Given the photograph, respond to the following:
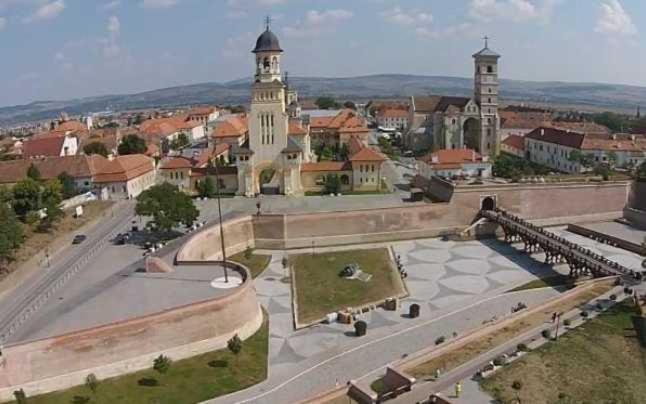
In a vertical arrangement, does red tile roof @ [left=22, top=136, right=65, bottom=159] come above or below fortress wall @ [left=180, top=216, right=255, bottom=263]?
above

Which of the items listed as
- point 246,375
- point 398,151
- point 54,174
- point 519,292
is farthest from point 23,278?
point 398,151

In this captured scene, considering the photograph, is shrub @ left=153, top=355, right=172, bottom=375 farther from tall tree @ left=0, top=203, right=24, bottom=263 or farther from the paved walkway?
tall tree @ left=0, top=203, right=24, bottom=263

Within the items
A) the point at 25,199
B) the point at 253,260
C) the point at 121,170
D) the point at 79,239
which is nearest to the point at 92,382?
the point at 79,239

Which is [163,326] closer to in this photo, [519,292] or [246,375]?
[246,375]

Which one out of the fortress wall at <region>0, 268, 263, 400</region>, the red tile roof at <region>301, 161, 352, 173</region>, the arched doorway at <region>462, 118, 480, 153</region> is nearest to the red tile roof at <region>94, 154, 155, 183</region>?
the red tile roof at <region>301, 161, 352, 173</region>

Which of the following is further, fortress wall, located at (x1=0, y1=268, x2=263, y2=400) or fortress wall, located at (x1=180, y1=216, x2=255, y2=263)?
fortress wall, located at (x1=180, y1=216, x2=255, y2=263)
